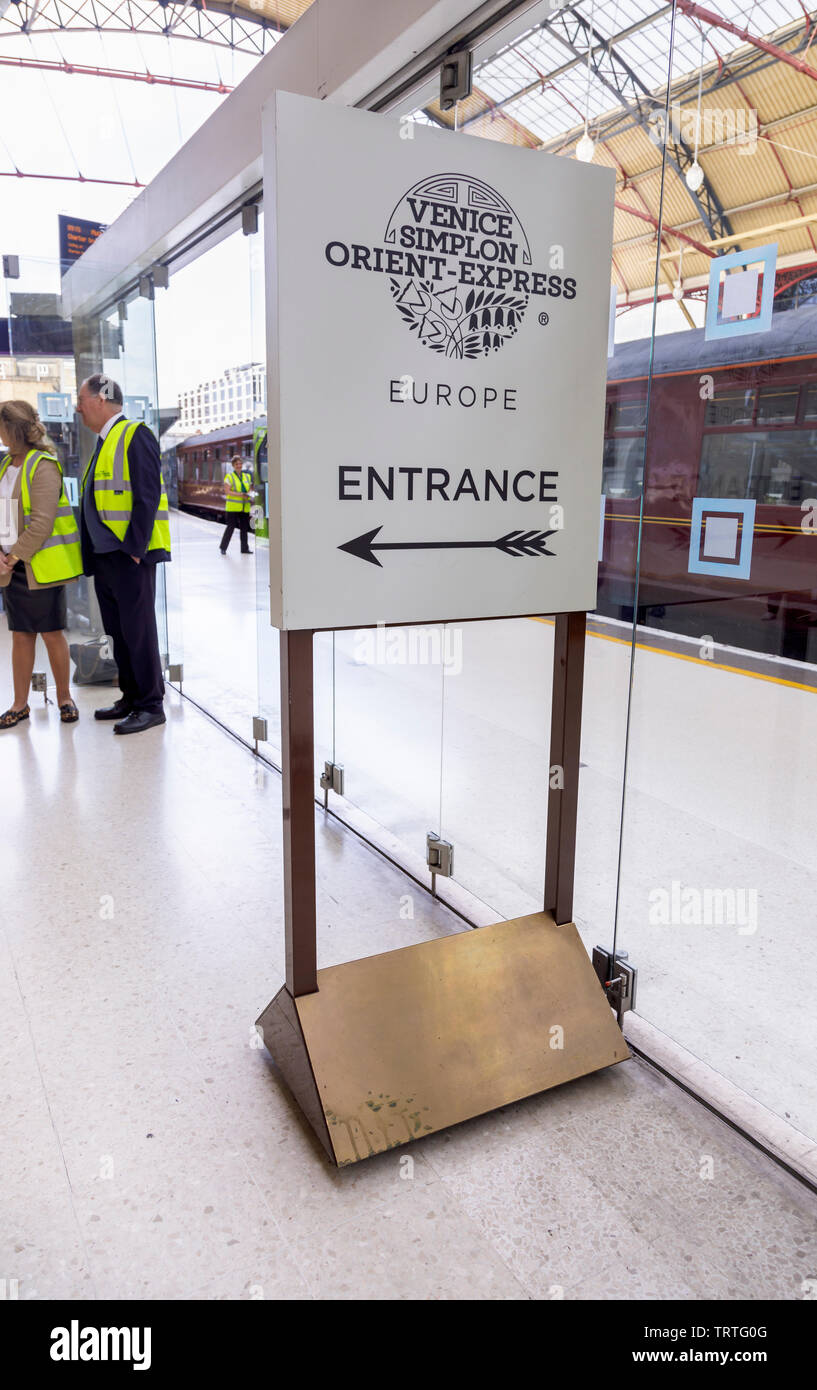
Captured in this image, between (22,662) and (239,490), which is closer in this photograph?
(22,662)

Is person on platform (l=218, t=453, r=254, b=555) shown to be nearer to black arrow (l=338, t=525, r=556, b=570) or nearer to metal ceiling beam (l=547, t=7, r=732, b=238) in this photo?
metal ceiling beam (l=547, t=7, r=732, b=238)

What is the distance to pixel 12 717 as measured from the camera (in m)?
4.06

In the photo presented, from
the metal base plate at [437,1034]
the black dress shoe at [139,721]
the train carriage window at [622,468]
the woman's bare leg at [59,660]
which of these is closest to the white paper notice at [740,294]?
the train carriage window at [622,468]

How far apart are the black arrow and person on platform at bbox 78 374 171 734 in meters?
2.59

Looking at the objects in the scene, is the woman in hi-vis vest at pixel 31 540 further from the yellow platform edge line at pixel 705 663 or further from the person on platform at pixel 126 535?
the yellow platform edge line at pixel 705 663

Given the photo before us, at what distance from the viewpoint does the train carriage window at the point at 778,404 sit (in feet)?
4.68

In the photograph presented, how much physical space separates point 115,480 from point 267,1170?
3097 mm

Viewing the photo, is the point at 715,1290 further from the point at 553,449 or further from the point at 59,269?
the point at 59,269

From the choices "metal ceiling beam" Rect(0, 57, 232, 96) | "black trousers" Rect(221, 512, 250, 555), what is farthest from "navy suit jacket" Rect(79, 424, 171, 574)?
"metal ceiling beam" Rect(0, 57, 232, 96)

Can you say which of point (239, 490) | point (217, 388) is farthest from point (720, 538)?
point (239, 490)

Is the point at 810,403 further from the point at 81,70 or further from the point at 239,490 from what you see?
the point at 81,70

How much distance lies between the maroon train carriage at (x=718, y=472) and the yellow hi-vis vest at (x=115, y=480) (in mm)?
2568
